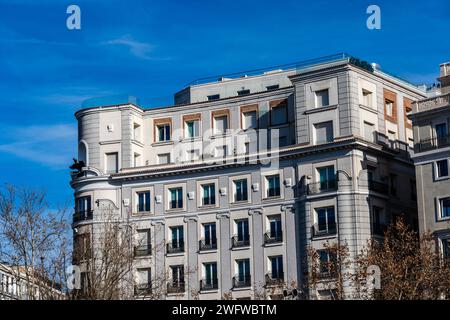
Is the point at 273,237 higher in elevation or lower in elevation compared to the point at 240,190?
lower

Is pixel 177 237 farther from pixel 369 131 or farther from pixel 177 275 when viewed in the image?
pixel 369 131

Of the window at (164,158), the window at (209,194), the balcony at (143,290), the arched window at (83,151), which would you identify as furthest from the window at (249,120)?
the balcony at (143,290)

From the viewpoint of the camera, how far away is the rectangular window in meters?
88.6

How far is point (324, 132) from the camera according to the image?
8250 centimetres

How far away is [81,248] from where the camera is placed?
258 feet

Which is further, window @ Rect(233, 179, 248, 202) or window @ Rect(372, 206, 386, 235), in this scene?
window @ Rect(233, 179, 248, 202)

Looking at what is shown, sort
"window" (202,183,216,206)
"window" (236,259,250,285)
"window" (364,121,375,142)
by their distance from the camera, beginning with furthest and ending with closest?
"window" (202,183,216,206) → "window" (364,121,375,142) → "window" (236,259,250,285)

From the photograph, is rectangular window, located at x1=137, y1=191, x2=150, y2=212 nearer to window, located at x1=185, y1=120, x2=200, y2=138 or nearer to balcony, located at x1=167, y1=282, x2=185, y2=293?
window, located at x1=185, y1=120, x2=200, y2=138

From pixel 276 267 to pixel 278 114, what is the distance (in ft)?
47.6

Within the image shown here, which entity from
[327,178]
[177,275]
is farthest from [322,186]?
[177,275]

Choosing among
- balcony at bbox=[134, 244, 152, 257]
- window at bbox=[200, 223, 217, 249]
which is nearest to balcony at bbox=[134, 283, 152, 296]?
balcony at bbox=[134, 244, 152, 257]

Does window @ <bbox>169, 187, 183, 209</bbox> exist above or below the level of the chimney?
below

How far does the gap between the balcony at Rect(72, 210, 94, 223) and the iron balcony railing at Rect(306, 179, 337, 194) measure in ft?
68.9
